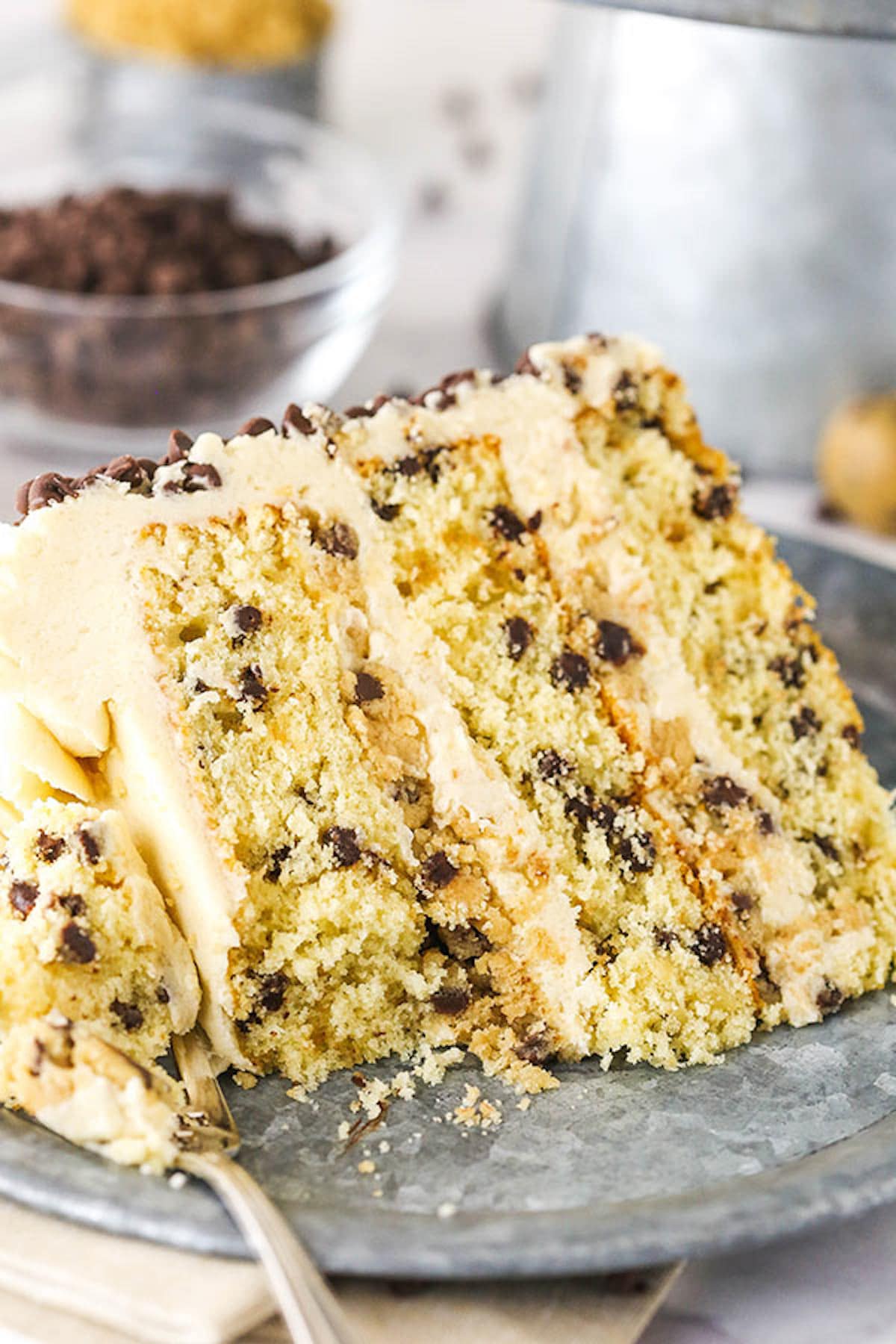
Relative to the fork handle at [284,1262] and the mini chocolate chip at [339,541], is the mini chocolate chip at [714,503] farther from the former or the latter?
the fork handle at [284,1262]

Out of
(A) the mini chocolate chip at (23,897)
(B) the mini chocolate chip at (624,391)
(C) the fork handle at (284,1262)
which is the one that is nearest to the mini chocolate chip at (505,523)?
(B) the mini chocolate chip at (624,391)

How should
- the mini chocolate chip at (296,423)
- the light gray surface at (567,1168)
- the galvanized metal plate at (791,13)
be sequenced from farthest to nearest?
the galvanized metal plate at (791,13) → the mini chocolate chip at (296,423) → the light gray surface at (567,1168)

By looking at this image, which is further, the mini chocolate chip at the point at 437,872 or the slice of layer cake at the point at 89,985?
the mini chocolate chip at the point at 437,872

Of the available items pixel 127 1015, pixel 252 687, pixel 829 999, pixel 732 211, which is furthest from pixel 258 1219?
pixel 732 211

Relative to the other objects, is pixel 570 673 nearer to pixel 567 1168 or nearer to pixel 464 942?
pixel 464 942

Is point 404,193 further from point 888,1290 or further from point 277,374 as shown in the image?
point 888,1290

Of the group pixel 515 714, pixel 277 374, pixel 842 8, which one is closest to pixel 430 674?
pixel 515 714
